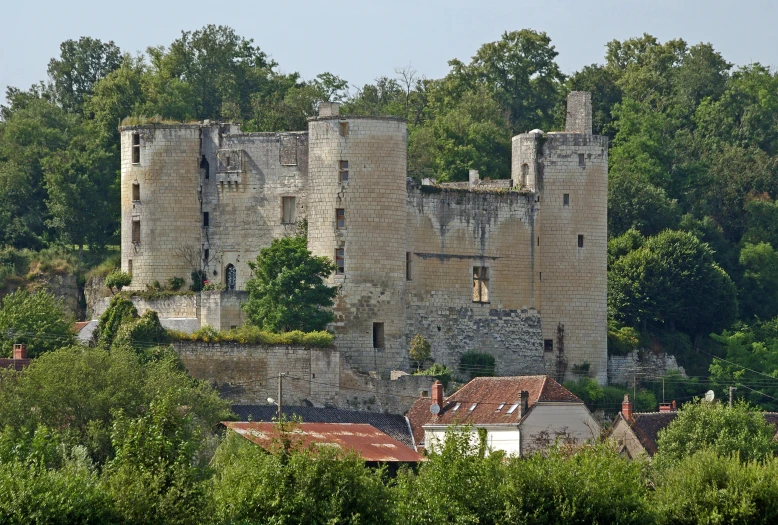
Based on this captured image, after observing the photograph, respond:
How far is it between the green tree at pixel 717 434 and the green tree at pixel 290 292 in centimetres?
1350

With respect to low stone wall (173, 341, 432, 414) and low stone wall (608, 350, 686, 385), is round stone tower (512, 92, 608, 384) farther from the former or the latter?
low stone wall (173, 341, 432, 414)

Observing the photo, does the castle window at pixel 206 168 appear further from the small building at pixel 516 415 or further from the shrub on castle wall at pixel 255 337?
the small building at pixel 516 415

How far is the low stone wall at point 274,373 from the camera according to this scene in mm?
65312

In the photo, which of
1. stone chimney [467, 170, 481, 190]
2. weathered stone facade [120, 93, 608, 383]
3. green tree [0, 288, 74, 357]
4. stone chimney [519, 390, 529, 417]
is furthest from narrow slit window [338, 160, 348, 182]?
stone chimney [519, 390, 529, 417]

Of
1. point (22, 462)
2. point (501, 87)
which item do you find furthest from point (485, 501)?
point (501, 87)

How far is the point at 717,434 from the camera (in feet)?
185

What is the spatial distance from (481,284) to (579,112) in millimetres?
7649

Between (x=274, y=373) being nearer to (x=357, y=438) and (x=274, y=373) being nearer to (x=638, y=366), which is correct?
(x=357, y=438)

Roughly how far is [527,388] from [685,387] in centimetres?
1394

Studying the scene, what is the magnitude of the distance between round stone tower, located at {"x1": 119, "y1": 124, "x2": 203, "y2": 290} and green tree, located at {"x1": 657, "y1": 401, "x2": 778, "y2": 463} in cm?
1955

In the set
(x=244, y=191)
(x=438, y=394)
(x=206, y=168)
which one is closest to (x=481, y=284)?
(x=244, y=191)

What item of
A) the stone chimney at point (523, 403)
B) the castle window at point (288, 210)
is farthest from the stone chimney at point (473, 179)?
the stone chimney at point (523, 403)

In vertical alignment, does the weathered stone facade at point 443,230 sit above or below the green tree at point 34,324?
above

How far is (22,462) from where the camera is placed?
45.7 metres
